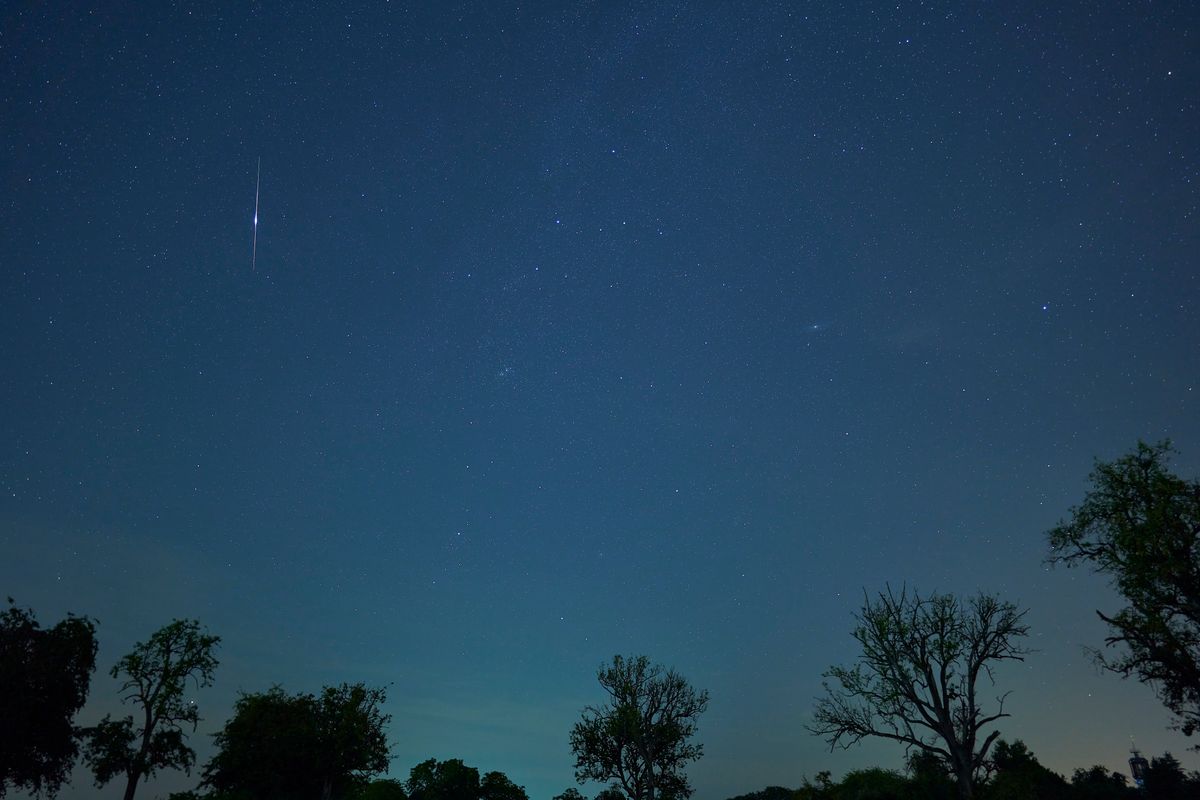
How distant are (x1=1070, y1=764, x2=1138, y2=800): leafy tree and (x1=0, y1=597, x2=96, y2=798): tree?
6887 centimetres

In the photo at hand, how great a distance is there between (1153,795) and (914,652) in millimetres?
34873

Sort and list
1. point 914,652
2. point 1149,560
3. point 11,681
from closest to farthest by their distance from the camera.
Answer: point 1149,560
point 914,652
point 11,681

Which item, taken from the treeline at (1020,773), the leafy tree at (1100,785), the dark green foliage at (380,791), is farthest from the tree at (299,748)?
the leafy tree at (1100,785)

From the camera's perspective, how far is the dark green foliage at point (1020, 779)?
101 feet

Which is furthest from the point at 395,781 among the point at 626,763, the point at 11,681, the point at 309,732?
the point at 11,681

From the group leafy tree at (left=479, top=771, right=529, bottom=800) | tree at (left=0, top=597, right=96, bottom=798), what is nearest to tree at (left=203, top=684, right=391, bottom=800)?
tree at (left=0, top=597, right=96, bottom=798)

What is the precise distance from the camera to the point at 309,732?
2453 inches

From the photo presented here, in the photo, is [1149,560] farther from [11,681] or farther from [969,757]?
[11,681]

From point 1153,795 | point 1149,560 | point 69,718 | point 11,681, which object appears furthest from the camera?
point 1153,795

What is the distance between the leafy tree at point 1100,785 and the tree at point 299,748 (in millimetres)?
60460

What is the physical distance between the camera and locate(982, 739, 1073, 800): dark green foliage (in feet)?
101

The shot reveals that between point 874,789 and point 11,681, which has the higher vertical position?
point 11,681

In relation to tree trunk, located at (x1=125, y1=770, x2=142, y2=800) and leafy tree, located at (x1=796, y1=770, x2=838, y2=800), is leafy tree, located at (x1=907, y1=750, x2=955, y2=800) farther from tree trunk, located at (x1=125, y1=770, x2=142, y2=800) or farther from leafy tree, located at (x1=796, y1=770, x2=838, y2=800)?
tree trunk, located at (x1=125, y1=770, x2=142, y2=800)

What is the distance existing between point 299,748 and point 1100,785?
67.6m
